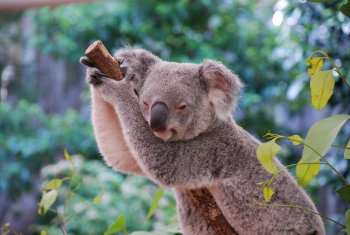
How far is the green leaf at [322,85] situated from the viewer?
157 cm

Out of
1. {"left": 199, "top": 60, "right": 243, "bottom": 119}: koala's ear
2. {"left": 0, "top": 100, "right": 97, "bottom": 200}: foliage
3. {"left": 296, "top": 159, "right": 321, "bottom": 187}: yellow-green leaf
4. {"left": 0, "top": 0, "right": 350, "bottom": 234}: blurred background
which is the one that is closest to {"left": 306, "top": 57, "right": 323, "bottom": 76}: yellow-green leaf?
{"left": 296, "top": 159, "right": 321, "bottom": 187}: yellow-green leaf

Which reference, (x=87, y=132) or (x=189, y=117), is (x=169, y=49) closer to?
(x=87, y=132)

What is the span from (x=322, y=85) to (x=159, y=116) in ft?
2.33

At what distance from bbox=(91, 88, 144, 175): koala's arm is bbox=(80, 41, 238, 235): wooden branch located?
0.26 m

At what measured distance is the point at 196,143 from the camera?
231 centimetres

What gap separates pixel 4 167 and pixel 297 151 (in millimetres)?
3683

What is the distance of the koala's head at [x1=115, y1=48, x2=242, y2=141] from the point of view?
85.1 inches

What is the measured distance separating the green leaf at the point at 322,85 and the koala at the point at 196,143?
682 millimetres

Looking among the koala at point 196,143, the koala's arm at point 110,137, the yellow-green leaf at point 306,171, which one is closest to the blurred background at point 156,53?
the koala's arm at point 110,137

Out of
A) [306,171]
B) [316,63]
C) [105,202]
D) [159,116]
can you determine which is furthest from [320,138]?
[105,202]

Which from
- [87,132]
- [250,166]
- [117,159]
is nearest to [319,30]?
[250,166]

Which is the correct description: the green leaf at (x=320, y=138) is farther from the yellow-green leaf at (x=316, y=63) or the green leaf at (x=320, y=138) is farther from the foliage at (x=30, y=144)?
the foliage at (x=30, y=144)

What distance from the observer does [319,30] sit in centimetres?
378

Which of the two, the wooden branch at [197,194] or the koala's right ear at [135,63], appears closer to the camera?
the wooden branch at [197,194]
